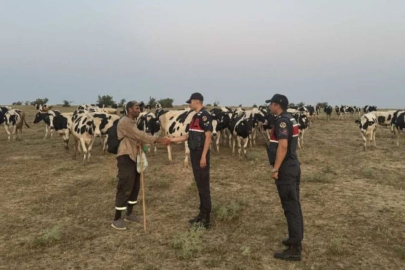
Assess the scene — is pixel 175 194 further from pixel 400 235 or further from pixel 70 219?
pixel 400 235

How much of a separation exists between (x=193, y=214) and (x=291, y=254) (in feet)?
9.24

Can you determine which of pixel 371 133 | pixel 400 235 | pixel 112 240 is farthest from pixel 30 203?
pixel 371 133

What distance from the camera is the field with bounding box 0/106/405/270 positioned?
5.64 m

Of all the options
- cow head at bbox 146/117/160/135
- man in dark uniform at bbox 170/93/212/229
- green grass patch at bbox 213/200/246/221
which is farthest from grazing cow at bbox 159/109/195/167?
man in dark uniform at bbox 170/93/212/229

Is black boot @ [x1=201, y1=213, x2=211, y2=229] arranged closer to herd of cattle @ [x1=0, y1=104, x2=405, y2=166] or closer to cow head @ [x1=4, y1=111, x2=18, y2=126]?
herd of cattle @ [x1=0, y1=104, x2=405, y2=166]

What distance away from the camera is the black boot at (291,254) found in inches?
217

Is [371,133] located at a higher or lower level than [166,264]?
higher

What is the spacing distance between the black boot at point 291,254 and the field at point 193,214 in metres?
0.15

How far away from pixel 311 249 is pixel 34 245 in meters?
5.07

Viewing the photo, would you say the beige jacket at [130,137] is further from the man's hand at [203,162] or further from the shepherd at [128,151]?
the man's hand at [203,162]

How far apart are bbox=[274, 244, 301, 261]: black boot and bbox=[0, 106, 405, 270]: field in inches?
5.8

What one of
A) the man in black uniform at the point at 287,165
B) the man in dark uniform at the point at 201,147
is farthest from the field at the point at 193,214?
the man in dark uniform at the point at 201,147

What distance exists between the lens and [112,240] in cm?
637

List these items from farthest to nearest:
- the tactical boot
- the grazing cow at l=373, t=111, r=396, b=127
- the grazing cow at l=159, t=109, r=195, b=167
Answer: the grazing cow at l=373, t=111, r=396, b=127 < the grazing cow at l=159, t=109, r=195, b=167 < the tactical boot
